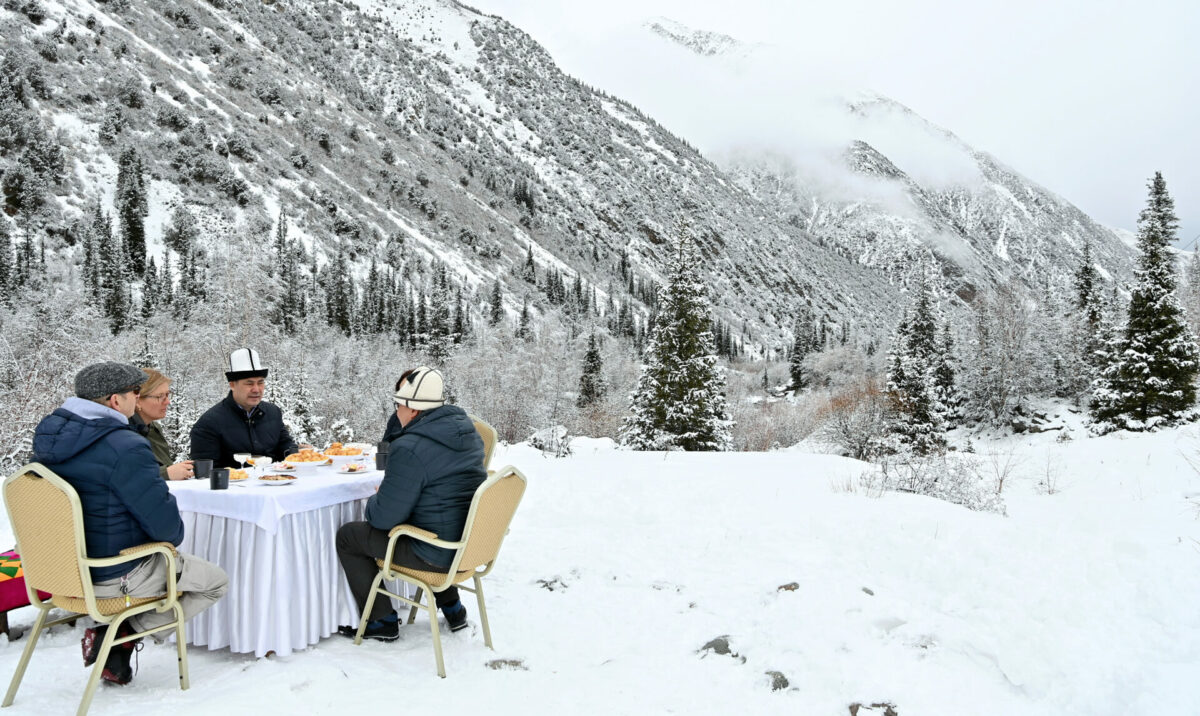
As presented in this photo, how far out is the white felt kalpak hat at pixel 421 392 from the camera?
3.76 m

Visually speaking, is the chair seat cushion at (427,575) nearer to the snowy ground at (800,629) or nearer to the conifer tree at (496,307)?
the snowy ground at (800,629)

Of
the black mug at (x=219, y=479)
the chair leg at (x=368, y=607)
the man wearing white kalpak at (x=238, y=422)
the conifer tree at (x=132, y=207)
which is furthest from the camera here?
the conifer tree at (x=132, y=207)

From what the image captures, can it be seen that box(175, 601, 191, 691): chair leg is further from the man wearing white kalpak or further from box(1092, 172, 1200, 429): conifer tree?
box(1092, 172, 1200, 429): conifer tree

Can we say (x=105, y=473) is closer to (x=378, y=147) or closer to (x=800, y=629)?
(x=800, y=629)

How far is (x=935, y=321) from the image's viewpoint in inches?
1320

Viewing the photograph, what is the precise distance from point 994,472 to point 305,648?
9.61 m

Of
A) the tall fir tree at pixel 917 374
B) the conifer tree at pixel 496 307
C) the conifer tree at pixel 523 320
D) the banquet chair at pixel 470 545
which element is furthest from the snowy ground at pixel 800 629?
the conifer tree at pixel 496 307

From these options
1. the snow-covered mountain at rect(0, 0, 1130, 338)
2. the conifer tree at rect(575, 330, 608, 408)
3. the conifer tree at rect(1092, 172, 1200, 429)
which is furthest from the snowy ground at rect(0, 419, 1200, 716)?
the conifer tree at rect(575, 330, 608, 408)

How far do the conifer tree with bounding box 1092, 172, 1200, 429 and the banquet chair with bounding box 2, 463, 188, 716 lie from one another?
106 ft

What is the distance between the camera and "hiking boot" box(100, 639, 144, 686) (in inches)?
127

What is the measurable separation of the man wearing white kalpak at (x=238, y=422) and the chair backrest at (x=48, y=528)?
195 centimetres

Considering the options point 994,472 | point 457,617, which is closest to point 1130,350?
point 994,472

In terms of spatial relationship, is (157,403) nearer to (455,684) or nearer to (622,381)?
(455,684)

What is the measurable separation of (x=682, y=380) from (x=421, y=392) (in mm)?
16798
